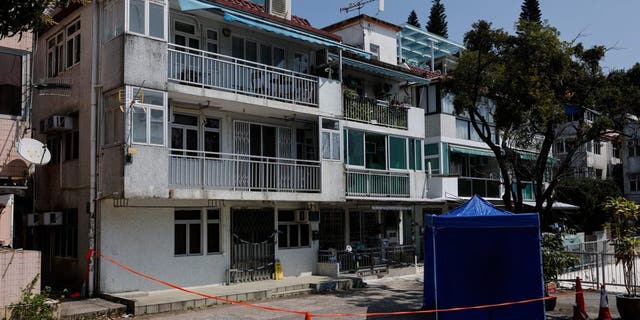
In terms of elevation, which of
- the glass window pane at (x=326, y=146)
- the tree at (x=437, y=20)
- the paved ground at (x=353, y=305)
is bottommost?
the paved ground at (x=353, y=305)

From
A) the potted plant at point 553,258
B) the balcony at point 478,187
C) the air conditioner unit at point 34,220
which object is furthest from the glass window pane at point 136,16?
the balcony at point 478,187

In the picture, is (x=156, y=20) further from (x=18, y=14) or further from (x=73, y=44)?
(x=18, y=14)

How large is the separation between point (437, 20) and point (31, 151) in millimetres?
47599

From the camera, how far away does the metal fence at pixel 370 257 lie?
2193cm

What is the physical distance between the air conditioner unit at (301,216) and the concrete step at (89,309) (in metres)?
7.91

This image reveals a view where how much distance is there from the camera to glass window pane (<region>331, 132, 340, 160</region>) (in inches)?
844

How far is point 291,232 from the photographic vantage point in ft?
71.0

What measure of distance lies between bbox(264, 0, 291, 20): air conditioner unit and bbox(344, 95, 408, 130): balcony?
3882 millimetres

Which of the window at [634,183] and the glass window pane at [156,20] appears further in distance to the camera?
the window at [634,183]

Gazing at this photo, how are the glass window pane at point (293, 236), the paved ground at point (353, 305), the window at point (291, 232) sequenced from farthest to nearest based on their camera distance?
1. the glass window pane at point (293, 236)
2. the window at point (291, 232)
3. the paved ground at point (353, 305)

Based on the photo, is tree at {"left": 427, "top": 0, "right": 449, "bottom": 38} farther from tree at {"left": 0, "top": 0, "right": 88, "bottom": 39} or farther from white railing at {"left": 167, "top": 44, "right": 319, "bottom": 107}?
tree at {"left": 0, "top": 0, "right": 88, "bottom": 39}

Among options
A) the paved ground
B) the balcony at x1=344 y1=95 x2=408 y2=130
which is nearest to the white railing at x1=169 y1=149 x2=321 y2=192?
the balcony at x1=344 y1=95 x2=408 y2=130

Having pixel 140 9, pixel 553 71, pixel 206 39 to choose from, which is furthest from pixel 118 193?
pixel 553 71

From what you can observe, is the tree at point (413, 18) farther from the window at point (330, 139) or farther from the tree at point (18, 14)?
the tree at point (18, 14)
